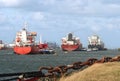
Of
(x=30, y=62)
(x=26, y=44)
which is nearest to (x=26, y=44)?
(x=26, y=44)

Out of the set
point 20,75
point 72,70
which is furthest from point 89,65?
point 20,75

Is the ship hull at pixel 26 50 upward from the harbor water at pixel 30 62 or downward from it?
upward

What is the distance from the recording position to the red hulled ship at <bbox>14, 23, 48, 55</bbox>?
151m

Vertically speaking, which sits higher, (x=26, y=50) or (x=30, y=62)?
(x=26, y=50)

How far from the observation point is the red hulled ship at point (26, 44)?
15075 cm

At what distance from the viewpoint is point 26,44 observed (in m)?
151

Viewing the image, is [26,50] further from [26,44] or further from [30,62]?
[30,62]

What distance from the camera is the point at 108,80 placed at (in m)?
12.7

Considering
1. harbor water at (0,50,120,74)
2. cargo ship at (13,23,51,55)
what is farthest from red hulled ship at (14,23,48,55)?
harbor water at (0,50,120,74)

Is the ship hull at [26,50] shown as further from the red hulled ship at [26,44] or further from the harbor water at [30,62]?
the harbor water at [30,62]

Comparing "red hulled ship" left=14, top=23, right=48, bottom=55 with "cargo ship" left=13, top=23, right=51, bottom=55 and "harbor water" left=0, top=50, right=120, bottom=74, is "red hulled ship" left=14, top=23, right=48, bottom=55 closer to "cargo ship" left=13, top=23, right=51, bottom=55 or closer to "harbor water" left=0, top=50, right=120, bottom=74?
"cargo ship" left=13, top=23, right=51, bottom=55

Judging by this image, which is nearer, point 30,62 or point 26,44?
point 30,62

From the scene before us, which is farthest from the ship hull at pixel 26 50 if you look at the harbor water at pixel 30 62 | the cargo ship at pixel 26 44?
the harbor water at pixel 30 62

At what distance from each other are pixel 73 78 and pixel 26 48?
13827cm
